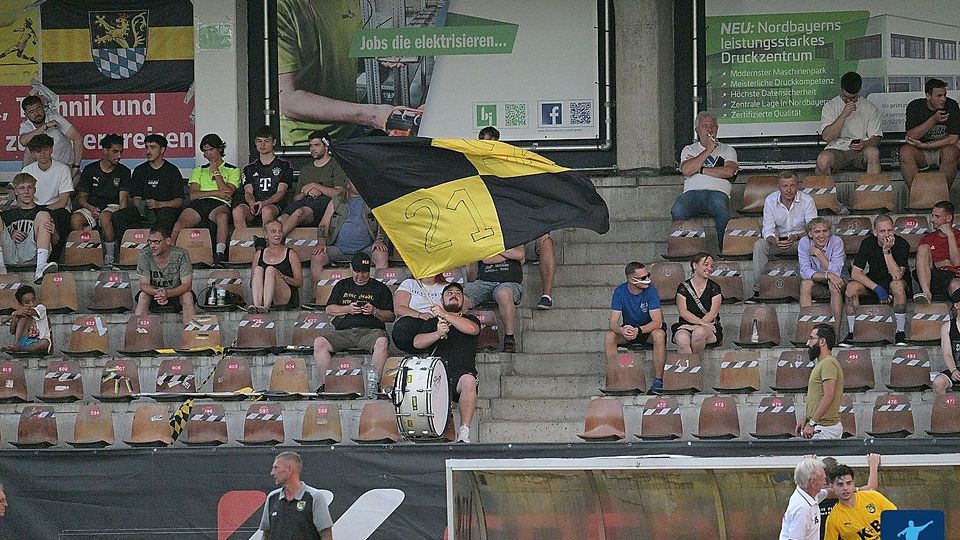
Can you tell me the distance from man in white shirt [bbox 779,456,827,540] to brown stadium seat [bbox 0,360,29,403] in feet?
30.3

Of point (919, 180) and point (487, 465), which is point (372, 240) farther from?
point (487, 465)

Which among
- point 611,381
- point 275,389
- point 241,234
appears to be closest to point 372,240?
point 241,234

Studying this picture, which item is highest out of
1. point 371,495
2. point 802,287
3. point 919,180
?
point 919,180

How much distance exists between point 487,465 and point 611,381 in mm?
4853

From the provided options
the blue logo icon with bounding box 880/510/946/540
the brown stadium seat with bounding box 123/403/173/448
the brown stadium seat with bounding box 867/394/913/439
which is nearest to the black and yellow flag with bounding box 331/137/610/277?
the blue logo icon with bounding box 880/510/946/540

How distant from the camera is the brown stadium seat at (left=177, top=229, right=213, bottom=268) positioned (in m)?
17.7

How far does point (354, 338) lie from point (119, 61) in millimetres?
6675

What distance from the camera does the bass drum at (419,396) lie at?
13469 millimetres

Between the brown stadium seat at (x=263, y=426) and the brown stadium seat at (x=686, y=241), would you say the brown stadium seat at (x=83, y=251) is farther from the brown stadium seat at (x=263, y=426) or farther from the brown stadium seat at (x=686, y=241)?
the brown stadium seat at (x=686, y=241)

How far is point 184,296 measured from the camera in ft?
55.2

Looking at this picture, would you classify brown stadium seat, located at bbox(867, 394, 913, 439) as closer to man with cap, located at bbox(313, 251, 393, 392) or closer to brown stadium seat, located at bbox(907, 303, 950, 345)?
brown stadium seat, located at bbox(907, 303, 950, 345)

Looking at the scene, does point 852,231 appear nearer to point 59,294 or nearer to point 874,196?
point 874,196

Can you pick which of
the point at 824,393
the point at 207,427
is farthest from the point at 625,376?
the point at 207,427

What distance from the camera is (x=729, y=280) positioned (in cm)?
1656
